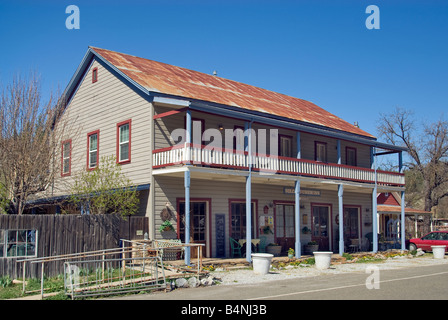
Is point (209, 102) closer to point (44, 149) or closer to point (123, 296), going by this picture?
point (44, 149)

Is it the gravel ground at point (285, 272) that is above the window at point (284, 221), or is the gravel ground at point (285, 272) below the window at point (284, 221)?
below

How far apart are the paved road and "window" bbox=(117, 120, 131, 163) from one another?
9012 millimetres

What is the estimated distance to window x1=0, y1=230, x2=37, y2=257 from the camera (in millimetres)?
15211

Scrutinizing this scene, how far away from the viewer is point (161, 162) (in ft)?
62.7

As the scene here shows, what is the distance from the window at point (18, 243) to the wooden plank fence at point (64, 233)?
11 cm

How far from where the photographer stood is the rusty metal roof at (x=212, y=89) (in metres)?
21.3

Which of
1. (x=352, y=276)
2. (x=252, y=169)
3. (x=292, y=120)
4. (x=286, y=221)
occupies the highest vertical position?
(x=292, y=120)

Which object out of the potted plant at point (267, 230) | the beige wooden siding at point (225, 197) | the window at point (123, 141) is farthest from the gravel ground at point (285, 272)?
the window at point (123, 141)

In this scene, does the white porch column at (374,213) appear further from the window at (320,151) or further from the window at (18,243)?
the window at (18,243)

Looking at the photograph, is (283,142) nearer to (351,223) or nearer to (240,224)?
(240,224)

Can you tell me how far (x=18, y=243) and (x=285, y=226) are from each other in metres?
13.4
